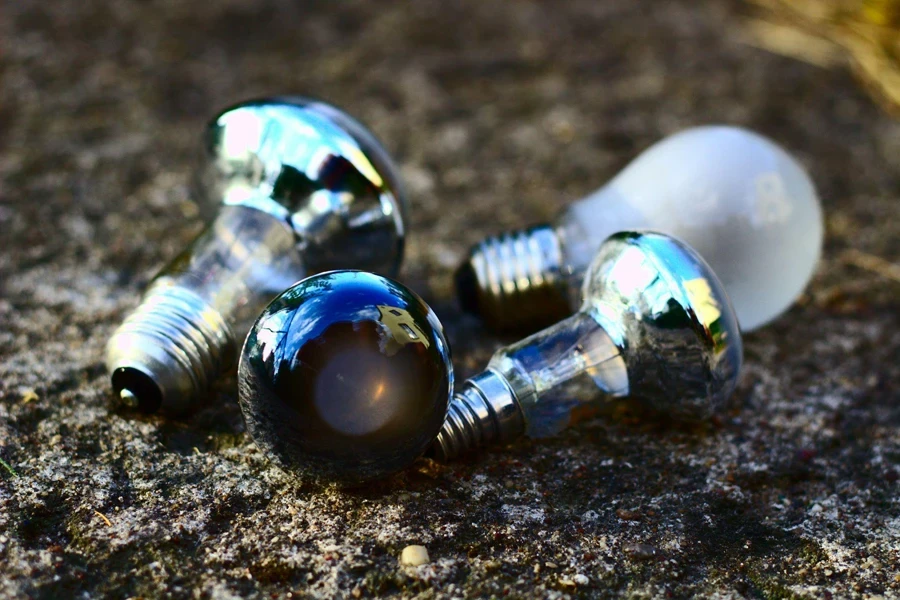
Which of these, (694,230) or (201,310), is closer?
(201,310)

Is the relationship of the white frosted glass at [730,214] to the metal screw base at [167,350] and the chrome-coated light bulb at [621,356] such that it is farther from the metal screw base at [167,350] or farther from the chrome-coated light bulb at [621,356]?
the metal screw base at [167,350]

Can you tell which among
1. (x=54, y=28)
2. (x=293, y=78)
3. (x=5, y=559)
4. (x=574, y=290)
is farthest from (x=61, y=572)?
(x=54, y=28)

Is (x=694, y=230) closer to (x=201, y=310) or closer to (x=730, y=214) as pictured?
(x=730, y=214)

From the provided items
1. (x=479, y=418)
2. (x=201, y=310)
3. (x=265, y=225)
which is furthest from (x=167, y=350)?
(x=479, y=418)

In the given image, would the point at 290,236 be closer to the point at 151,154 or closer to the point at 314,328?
the point at 314,328

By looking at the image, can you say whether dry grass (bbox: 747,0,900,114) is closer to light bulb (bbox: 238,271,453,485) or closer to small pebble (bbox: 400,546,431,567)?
light bulb (bbox: 238,271,453,485)

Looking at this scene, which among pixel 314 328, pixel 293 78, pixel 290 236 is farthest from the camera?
pixel 293 78

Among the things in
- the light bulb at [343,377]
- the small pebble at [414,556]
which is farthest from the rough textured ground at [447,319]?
the light bulb at [343,377]
